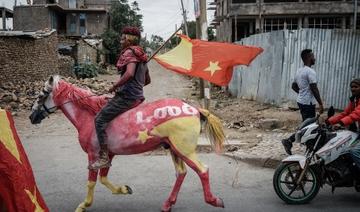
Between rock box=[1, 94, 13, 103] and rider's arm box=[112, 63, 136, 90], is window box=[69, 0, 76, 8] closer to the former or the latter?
rock box=[1, 94, 13, 103]

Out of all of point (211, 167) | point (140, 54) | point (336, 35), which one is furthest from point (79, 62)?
point (140, 54)

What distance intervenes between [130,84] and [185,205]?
1737mm

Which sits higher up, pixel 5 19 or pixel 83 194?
pixel 5 19

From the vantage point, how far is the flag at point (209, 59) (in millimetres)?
6203

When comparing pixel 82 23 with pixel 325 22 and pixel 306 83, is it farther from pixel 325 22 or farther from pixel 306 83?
pixel 306 83

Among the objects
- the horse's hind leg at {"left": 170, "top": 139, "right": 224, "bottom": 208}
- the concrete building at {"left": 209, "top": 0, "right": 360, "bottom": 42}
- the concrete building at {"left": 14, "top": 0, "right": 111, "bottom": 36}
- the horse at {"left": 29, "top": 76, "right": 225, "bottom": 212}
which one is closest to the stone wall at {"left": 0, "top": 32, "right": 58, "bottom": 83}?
the concrete building at {"left": 209, "top": 0, "right": 360, "bottom": 42}

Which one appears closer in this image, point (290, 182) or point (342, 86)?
point (290, 182)

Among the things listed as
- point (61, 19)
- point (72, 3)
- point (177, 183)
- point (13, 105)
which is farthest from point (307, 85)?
point (72, 3)

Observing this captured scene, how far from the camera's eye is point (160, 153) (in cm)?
923

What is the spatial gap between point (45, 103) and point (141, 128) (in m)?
1.33

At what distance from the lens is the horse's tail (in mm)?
5766

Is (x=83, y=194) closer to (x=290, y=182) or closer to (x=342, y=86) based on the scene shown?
(x=290, y=182)

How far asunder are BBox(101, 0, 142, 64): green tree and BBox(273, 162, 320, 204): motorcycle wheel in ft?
122

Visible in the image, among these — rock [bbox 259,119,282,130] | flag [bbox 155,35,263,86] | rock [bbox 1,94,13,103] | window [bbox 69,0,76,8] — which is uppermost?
window [bbox 69,0,76,8]
